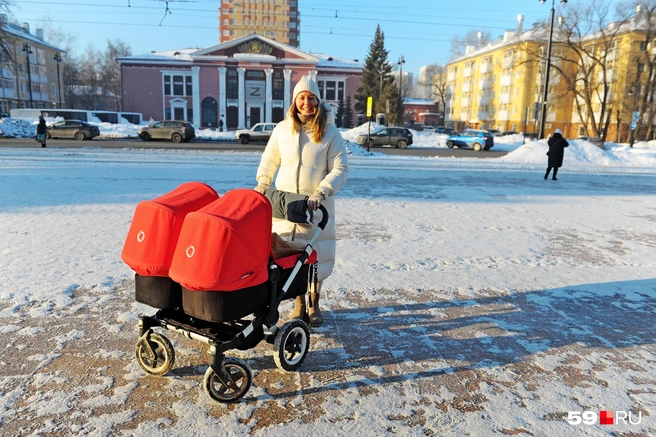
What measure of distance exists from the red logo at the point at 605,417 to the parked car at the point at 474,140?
33132 mm

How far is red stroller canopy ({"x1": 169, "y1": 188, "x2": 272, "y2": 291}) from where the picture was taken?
2496mm

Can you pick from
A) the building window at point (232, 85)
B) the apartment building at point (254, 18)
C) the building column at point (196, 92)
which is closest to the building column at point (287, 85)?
the building window at point (232, 85)

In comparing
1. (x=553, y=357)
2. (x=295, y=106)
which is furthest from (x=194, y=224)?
(x=553, y=357)

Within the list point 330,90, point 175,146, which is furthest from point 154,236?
point 330,90

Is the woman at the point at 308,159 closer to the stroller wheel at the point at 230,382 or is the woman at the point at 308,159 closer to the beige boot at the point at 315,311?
the beige boot at the point at 315,311

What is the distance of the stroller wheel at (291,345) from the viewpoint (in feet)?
10.1

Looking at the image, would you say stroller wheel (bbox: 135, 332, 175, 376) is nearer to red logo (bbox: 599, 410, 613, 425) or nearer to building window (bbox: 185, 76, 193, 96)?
red logo (bbox: 599, 410, 613, 425)

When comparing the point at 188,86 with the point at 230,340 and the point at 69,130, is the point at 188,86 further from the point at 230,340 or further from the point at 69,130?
the point at 230,340

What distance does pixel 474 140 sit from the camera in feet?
113

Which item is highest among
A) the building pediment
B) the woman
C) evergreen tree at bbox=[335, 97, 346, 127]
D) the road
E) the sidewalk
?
the building pediment

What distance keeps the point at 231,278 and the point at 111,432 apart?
3.36 ft

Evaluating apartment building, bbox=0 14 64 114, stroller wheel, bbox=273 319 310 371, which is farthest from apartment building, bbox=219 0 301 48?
stroller wheel, bbox=273 319 310 371

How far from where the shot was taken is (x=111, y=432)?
2535 millimetres

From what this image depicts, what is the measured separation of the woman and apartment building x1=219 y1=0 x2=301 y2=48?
11098cm
